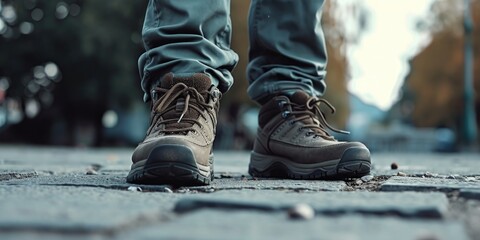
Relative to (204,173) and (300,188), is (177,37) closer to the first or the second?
(204,173)

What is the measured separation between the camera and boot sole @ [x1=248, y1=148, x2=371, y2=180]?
2.22 m

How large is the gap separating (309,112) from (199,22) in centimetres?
53

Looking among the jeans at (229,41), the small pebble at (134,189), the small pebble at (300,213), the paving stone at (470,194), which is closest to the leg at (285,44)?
the jeans at (229,41)

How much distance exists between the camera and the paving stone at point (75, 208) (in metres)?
1.11

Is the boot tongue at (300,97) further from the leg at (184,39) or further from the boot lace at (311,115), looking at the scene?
the leg at (184,39)

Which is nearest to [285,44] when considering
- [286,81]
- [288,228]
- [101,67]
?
[286,81]

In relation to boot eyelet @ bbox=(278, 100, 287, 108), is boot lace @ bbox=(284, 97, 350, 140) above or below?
below

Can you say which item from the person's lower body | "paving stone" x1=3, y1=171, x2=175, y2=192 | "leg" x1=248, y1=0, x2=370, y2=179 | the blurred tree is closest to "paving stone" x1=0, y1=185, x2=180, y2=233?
"paving stone" x1=3, y1=171, x2=175, y2=192

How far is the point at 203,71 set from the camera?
2.17 metres

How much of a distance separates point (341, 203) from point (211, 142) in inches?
33.1

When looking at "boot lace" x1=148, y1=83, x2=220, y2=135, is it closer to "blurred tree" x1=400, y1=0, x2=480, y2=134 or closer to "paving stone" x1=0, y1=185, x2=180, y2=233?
"paving stone" x1=0, y1=185, x2=180, y2=233

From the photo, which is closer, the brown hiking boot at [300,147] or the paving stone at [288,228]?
the paving stone at [288,228]

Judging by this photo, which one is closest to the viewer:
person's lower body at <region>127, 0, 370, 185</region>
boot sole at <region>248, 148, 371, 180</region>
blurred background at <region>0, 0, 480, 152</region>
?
person's lower body at <region>127, 0, 370, 185</region>

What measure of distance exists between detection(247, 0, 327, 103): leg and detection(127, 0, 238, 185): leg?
0.25 m
